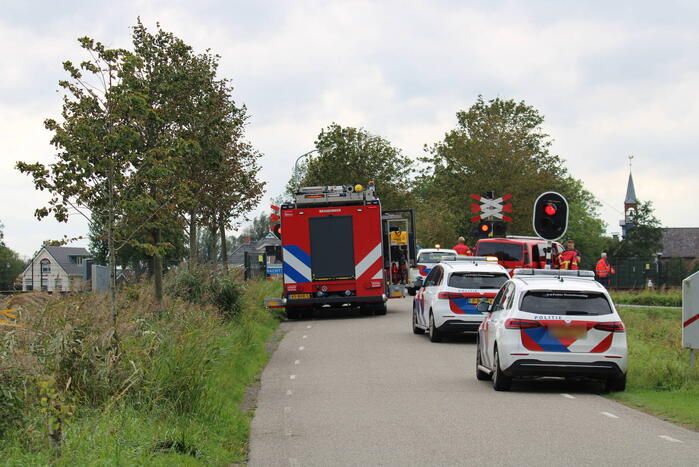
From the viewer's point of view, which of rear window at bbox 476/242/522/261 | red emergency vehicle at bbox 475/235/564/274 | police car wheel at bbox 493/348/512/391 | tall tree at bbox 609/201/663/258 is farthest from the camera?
tall tree at bbox 609/201/663/258

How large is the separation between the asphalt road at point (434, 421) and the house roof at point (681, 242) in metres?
113

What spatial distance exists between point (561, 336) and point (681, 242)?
120 m

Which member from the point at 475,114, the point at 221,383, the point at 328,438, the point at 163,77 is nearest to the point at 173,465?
the point at 328,438

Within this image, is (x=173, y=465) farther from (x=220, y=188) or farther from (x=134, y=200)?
(x=220, y=188)

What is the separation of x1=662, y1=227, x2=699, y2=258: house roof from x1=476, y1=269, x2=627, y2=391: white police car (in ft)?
380

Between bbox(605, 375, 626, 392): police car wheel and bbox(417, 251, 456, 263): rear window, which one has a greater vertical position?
bbox(417, 251, 456, 263): rear window

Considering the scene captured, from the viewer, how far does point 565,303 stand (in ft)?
44.4

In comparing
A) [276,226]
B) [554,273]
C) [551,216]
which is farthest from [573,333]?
[276,226]

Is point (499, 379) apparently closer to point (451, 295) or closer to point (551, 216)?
point (551, 216)

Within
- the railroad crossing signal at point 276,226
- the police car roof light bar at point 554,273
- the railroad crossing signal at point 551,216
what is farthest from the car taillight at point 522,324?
the railroad crossing signal at point 276,226

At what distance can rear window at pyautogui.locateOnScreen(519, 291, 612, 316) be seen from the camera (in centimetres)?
1348

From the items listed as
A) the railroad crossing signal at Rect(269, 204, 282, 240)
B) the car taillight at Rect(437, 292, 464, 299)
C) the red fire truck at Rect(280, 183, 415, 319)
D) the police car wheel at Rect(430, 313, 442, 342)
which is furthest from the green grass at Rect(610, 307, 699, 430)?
the railroad crossing signal at Rect(269, 204, 282, 240)

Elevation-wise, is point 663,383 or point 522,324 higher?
point 522,324

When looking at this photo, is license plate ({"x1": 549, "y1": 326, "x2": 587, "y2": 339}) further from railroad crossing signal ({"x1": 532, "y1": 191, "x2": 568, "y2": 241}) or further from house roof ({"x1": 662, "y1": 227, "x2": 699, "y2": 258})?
house roof ({"x1": 662, "y1": 227, "x2": 699, "y2": 258})
